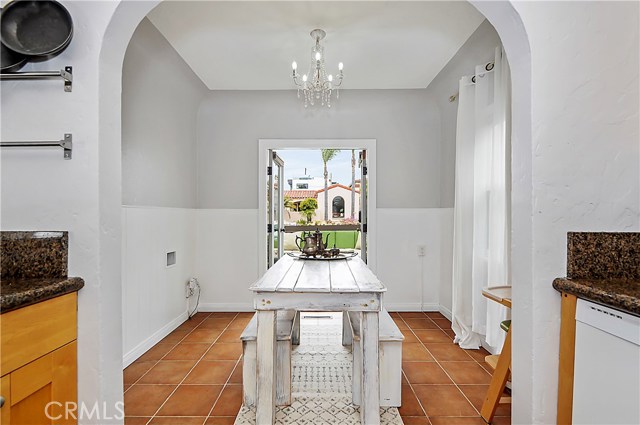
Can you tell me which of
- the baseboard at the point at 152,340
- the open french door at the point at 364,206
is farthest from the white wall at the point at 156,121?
the open french door at the point at 364,206

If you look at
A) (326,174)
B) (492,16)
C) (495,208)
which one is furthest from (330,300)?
Answer: (326,174)

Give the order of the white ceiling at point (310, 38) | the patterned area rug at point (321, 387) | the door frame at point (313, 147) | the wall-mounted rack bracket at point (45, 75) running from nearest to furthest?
the wall-mounted rack bracket at point (45, 75) < the patterned area rug at point (321, 387) < the white ceiling at point (310, 38) < the door frame at point (313, 147)

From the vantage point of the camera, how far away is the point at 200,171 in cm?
421

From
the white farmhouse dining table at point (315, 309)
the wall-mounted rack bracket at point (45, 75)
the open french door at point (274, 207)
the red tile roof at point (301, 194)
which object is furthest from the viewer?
the red tile roof at point (301, 194)

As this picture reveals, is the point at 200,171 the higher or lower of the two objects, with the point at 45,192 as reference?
higher

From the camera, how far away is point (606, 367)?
1109mm

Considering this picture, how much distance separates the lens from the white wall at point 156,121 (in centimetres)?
270

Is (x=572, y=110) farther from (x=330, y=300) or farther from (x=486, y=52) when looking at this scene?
(x=486, y=52)

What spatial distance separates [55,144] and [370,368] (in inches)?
66.4

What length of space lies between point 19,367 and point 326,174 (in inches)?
421

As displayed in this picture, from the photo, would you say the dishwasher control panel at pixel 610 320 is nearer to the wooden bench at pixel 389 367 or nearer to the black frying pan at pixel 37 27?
the wooden bench at pixel 389 367

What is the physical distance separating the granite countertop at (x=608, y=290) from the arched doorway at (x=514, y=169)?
0.40ft

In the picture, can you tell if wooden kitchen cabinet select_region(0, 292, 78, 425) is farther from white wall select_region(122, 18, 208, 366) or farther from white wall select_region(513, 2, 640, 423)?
white wall select_region(513, 2, 640, 423)

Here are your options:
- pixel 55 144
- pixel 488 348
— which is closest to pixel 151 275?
pixel 55 144
